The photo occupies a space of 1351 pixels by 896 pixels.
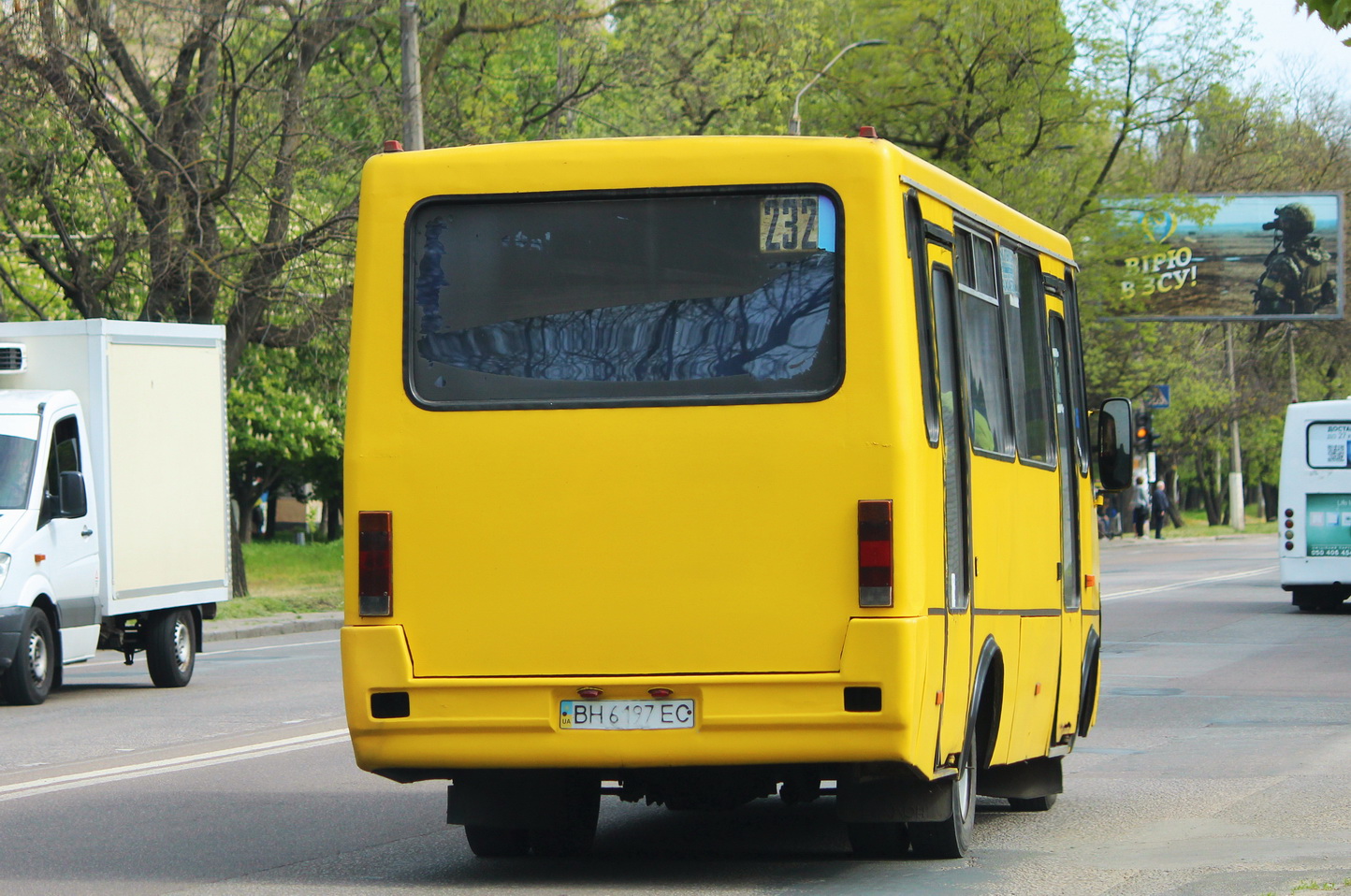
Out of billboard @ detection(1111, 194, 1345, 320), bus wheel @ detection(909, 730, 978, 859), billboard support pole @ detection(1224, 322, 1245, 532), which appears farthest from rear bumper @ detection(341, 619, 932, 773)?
billboard support pole @ detection(1224, 322, 1245, 532)

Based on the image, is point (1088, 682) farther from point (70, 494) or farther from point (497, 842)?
point (70, 494)

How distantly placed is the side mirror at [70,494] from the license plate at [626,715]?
10.5 metres

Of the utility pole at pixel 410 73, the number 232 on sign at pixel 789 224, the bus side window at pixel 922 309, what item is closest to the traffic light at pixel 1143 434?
the utility pole at pixel 410 73

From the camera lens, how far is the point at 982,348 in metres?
8.82

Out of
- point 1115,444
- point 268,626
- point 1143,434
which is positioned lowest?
point 268,626

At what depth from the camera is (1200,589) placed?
1337 inches

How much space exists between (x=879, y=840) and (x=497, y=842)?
5.00 ft

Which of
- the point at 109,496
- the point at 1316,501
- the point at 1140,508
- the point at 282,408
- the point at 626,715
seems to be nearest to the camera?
the point at 626,715

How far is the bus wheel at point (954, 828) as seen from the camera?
8250 mm

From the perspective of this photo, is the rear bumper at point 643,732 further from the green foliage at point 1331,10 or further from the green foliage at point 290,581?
the green foliage at point 290,581

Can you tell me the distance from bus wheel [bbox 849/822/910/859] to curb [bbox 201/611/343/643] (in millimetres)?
18614

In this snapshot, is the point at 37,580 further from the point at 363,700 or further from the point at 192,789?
the point at 363,700

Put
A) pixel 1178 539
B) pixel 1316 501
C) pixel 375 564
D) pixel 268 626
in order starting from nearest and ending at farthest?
pixel 375 564
pixel 268 626
pixel 1316 501
pixel 1178 539

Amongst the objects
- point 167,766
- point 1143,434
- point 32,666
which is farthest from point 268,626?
point 1143,434
